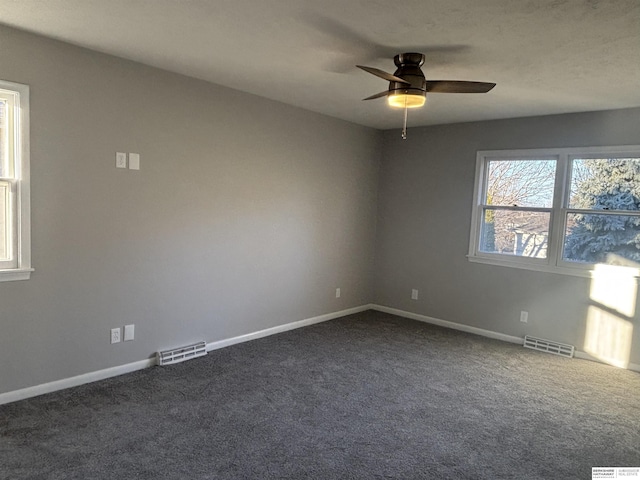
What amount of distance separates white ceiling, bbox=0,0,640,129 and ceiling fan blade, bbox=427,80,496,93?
0.63 feet

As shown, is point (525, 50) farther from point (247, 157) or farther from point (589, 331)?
point (589, 331)

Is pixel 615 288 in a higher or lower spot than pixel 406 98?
lower

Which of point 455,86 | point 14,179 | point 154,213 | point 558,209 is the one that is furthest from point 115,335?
point 558,209

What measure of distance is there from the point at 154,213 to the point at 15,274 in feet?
3.49

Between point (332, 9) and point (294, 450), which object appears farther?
point (294, 450)

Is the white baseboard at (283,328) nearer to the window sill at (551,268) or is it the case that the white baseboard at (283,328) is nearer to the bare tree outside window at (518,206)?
the window sill at (551,268)

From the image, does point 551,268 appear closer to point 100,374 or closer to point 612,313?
point 612,313

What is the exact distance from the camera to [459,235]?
17.0 ft

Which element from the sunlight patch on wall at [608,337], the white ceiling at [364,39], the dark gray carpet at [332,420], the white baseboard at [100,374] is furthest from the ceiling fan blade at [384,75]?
the sunlight patch on wall at [608,337]

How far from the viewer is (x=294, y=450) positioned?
251 cm

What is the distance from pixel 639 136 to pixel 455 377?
2.82m

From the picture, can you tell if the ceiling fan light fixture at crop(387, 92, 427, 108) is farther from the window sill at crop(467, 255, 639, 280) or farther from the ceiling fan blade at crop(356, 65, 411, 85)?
the window sill at crop(467, 255, 639, 280)

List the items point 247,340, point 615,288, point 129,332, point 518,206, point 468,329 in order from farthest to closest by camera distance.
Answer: point 468,329
point 518,206
point 247,340
point 615,288
point 129,332

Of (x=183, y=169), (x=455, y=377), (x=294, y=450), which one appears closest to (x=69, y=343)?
(x=183, y=169)
